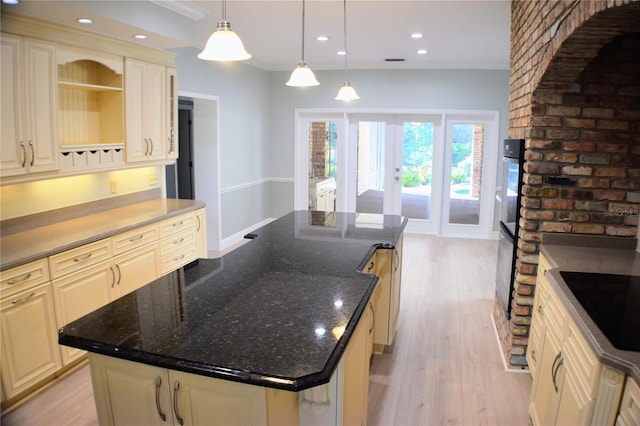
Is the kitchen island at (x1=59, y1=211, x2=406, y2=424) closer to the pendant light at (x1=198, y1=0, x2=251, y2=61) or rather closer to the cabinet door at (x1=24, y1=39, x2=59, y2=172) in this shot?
the pendant light at (x1=198, y1=0, x2=251, y2=61)

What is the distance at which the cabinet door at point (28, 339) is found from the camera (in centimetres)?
257

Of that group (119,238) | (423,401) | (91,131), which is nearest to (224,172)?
(91,131)

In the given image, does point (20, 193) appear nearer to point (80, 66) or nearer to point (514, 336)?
point (80, 66)

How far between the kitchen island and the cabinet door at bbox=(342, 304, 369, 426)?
13mm

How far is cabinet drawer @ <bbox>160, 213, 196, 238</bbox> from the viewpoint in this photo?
3.88m

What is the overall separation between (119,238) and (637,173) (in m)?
3.45

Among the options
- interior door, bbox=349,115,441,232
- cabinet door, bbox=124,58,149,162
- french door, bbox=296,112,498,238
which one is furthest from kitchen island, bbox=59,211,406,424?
interior door, bbox=349,115,441,232

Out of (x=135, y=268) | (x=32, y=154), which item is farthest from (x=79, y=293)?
(x=32, y=154)

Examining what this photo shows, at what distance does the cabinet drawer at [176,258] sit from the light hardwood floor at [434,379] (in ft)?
3.46

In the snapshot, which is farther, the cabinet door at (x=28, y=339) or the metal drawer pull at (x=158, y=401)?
the cabinet door at (x=28, y=339)

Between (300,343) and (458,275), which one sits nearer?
(300,343)

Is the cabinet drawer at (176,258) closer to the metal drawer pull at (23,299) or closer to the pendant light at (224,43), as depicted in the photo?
the metal drawer pull at (23,299)

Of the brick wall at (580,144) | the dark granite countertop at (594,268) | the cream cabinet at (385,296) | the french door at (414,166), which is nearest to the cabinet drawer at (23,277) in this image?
the cream cabinet at (385,296)

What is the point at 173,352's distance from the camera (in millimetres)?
1471
